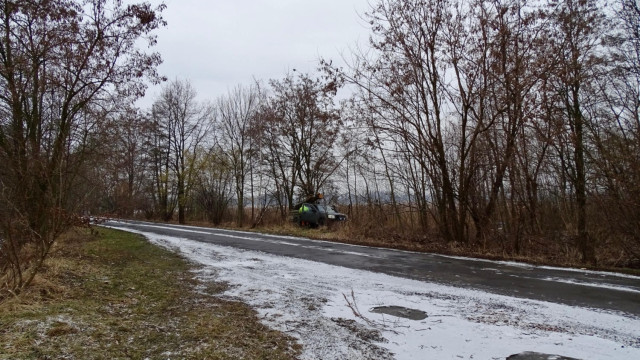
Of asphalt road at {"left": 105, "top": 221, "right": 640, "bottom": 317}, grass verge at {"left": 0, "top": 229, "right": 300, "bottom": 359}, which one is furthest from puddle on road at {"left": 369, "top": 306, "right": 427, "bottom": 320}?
asphalt road at {"left": 105, "top": 221, "right": 640, "bottom": 317}

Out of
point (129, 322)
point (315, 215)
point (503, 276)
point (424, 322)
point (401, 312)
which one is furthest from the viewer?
point (315, 215)

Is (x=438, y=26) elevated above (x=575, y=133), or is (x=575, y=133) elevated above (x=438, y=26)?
(x=438, y=26)

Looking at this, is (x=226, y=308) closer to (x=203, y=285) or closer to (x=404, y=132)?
(x=203, y=285)

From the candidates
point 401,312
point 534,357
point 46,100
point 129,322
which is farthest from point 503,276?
point 46,100

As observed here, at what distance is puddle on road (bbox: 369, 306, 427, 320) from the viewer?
17.3ft

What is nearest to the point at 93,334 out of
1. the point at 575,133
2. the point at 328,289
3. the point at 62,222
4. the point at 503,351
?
the point at 62,222

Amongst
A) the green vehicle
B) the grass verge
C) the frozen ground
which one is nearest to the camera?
the grass verge

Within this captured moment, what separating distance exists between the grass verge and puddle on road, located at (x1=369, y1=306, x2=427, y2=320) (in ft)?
5.16

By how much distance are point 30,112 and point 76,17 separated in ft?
9.09

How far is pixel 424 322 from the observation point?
5004 mm

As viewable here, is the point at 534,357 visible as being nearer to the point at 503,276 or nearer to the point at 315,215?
the point at 503,276

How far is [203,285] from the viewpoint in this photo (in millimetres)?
7324

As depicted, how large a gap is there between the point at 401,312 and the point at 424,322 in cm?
51

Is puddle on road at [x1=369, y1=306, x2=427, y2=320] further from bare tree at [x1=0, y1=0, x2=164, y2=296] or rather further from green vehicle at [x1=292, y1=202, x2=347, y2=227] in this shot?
green vehicle at [x1=292, y1=202, x2=347, y2=227]
